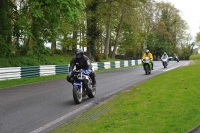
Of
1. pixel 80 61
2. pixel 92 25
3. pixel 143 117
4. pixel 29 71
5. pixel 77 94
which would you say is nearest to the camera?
pixel 143 117

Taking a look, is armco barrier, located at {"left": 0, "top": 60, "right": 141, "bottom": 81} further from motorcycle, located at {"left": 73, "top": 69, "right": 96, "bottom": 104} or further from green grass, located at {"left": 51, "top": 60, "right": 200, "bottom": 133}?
green grass, located at {"left": 51, "top": 60, "right": 200, "bottom": 133}

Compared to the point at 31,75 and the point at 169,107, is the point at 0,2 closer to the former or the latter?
the point at 31,75

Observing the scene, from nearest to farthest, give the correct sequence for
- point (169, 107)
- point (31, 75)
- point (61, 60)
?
point (169, 107), point (31, 75), point (61, 60)

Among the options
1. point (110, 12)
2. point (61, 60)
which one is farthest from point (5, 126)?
point (110, 12)

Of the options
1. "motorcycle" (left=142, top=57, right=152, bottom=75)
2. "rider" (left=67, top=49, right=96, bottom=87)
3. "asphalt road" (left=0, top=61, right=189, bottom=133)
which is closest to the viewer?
"asphalt road" (left=0, top=61, right=189, bottom=133)

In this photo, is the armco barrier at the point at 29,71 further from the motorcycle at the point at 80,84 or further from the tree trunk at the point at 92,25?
the tree trunk at the point at 92,25

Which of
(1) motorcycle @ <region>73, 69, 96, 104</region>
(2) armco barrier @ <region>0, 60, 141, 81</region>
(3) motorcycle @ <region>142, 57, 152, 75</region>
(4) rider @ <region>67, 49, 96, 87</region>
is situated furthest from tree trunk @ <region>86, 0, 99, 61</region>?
(1) motorcycle @ <region>73, 69, 96, 104</region>

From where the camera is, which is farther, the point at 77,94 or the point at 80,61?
the point at 80,61

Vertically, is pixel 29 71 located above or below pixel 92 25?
below

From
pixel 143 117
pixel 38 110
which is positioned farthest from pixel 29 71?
pixel 143 117

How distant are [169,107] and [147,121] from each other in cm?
176

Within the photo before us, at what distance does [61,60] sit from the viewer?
1214 inches

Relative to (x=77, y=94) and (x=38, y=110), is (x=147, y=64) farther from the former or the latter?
(x=38, y=110)

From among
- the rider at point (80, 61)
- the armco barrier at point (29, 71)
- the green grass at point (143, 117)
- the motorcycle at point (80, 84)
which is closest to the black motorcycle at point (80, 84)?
the motorcycle at point (80, 84)
